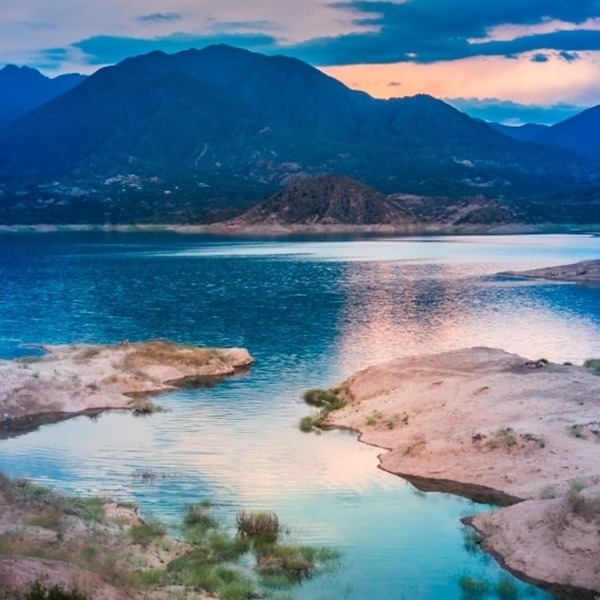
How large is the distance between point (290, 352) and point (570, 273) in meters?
65.5

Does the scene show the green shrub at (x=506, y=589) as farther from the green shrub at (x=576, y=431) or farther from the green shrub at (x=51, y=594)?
the green shrub at (x=51, y=594)

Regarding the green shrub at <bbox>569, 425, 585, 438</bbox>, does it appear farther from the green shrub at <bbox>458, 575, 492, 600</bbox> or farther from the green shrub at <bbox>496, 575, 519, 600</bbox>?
the green shrub at <bbox>458, 575, 492, 600</bbox>

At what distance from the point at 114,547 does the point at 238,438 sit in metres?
15.9

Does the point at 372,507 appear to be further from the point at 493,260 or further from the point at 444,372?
the point at 493,260

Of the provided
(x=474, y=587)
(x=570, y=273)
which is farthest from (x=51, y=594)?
(x=570, y=273)

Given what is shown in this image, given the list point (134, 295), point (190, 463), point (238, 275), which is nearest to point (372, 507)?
point (190, 463)

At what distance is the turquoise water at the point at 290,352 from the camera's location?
97.3ft

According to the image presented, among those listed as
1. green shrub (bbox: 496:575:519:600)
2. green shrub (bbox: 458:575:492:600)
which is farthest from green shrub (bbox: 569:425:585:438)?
green shrub (bbox: 458:575:492:600)

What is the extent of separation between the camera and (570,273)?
119438 millimetres

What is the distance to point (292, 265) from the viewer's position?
142 m

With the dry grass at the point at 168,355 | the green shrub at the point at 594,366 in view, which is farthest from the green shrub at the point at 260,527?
the dry grass at the point at 168,355

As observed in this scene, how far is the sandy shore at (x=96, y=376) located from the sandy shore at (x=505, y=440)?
35.3ft

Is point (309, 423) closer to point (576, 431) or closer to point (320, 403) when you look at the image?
point (320, 403)

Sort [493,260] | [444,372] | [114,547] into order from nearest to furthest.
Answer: [114,547], [444,372], [493,260]
